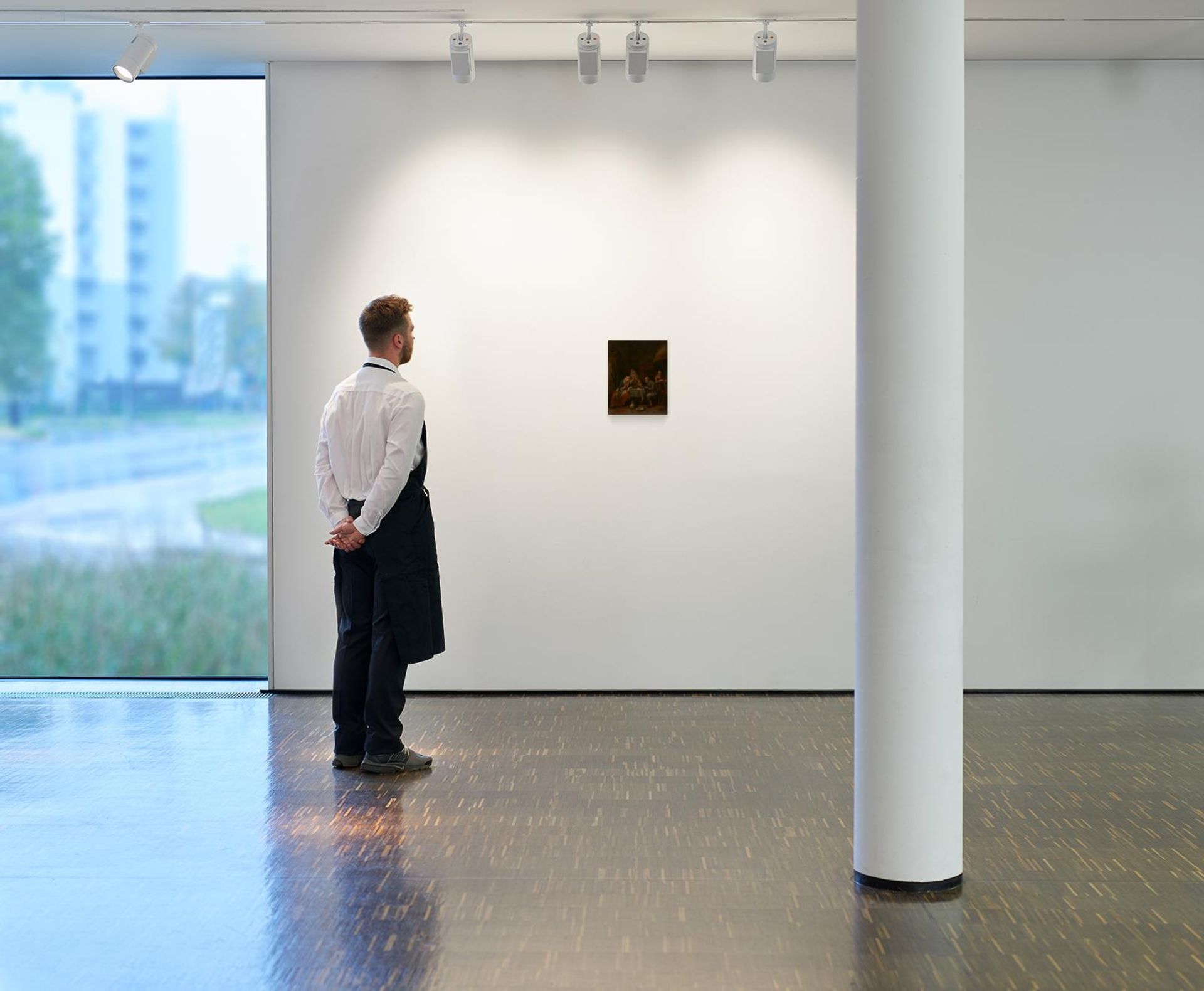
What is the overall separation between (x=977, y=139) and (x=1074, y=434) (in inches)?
64.5

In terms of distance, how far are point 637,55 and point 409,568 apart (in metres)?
2.70

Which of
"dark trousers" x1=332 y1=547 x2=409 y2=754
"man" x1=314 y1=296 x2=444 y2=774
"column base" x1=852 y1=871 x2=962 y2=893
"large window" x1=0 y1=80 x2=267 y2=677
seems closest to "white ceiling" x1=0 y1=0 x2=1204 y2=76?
"large window" x1=0 y1=80 x2=267 y2=677

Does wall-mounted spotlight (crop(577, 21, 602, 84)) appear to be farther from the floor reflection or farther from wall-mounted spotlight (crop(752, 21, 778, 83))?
the floor reflection

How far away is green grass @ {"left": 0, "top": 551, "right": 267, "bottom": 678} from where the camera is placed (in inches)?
270

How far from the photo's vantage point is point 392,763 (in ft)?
16.2

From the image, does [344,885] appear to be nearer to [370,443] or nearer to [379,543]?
[379,543]

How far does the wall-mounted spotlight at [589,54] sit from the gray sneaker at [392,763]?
3.21 metres

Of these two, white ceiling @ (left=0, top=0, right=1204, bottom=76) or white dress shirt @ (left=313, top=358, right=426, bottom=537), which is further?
white ceiling @ (left=0, top=0, right=1204, bottom=76)

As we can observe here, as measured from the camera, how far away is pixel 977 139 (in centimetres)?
664

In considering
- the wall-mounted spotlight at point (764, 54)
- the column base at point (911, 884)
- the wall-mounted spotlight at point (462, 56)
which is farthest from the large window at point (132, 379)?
the column base at point (911, 884)

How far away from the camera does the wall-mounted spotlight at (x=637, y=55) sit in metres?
5.86

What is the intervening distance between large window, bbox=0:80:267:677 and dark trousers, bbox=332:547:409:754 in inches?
77.0

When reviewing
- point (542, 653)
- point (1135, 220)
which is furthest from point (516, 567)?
point (1135, 220)

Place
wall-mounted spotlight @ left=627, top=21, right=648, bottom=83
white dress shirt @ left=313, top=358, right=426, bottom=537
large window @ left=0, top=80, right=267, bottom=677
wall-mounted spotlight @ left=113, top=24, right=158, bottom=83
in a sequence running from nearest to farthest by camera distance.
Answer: white dress shirt @ left=313, top=358, right=426, bottom=537, wall-mounted spotlight @ left=113, top=24, right=158, bottom=83, wall-mounted spotlight @ left=627, top=21, right=648, bottom=83, large window @ left=0, top=80, right=267, bottom=677
